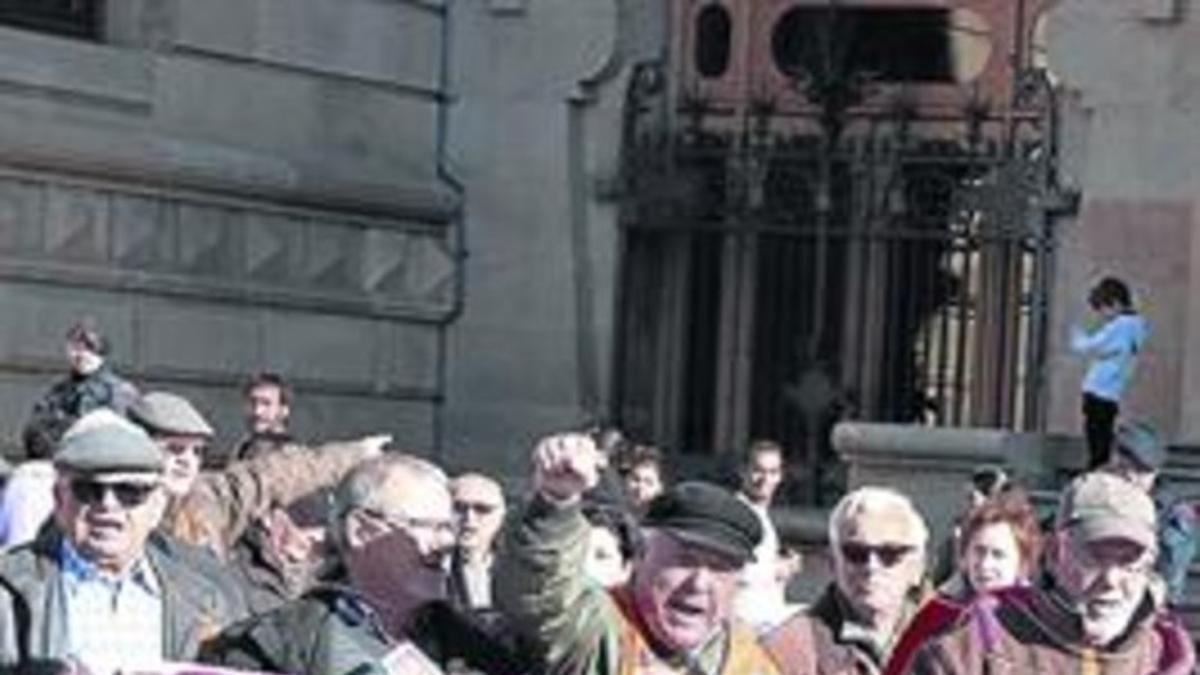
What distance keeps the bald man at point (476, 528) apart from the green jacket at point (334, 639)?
2.17m

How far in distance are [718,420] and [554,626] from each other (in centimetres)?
1563

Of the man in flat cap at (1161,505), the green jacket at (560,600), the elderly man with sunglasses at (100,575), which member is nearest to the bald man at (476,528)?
the elderly man with sunglasses at (100,575)

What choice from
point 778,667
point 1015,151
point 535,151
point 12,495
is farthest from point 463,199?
point 778,667

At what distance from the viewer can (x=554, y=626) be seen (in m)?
→ 6.08

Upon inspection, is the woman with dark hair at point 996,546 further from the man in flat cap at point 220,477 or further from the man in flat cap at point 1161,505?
the man in flat cap at point 1161,505

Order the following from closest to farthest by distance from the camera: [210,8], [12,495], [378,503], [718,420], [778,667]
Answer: [378,503], [778,667], [12,495], [210,8], [718,420]

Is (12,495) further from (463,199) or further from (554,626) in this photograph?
(463,199)

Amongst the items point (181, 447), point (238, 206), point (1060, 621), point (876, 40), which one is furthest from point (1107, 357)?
point (1060, 621)

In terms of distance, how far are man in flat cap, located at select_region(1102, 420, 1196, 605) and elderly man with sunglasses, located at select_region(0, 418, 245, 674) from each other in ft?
17.0

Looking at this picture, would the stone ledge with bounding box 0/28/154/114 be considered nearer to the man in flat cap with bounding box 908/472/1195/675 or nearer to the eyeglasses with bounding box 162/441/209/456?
the eyeglasses with bounding box 162/441/209/456

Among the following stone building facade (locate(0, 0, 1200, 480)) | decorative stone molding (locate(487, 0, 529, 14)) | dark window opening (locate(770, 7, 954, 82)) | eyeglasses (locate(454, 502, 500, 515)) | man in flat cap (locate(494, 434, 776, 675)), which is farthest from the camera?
decorative stone molding (locate(487, 0, 529, 14))

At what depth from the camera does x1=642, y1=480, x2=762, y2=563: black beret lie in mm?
6219

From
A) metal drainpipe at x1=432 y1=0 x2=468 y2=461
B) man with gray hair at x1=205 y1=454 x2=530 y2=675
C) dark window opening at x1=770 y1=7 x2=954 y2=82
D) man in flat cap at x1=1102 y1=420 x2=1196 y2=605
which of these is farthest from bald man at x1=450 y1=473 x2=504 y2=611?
dark window opening at x1=770 y1=7 x2=954 y2=82

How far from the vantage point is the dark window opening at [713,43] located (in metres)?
22.2
